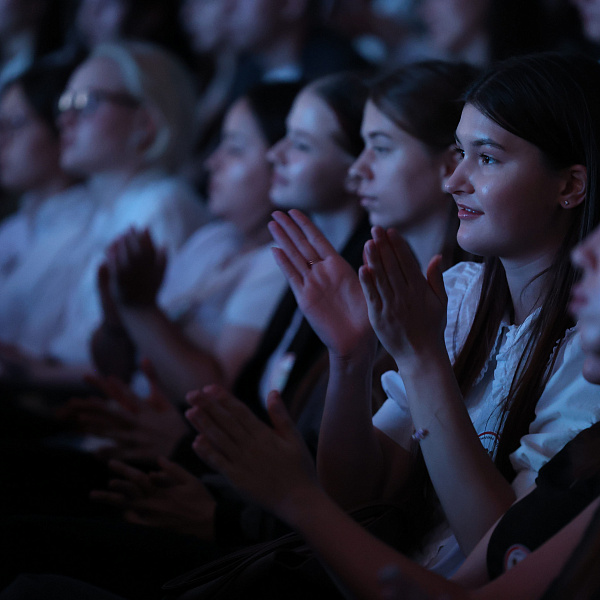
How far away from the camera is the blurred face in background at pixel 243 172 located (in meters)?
1.83

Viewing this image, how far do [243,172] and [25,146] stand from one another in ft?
3.34

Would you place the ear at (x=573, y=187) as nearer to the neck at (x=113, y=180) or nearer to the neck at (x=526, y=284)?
the neck at (x=526, y=284)

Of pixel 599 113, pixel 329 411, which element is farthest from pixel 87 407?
pixel 599 113

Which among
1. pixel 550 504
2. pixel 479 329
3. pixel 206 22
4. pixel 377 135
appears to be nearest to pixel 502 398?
pixel 479 329

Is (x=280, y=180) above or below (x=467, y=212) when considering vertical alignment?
above

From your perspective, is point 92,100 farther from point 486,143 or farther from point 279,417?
point 279,417

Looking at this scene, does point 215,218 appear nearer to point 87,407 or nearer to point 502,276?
point 87,407

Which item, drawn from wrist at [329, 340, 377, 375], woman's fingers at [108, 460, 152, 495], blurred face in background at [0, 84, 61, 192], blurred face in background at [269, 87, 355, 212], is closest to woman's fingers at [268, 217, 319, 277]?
wrist at [329, 340, 377, 375]

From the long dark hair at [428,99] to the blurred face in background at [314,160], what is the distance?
226 mm

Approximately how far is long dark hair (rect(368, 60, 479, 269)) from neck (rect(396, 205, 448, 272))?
7 centimetres

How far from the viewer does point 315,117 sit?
59.2 inches

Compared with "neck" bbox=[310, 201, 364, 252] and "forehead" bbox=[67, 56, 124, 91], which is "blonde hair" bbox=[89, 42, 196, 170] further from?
"neck" bbox=[310, 201, 364, 252]

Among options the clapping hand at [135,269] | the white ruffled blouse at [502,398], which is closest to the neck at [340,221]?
the clapping hand at [135,269]

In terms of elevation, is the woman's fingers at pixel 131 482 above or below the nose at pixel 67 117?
below
